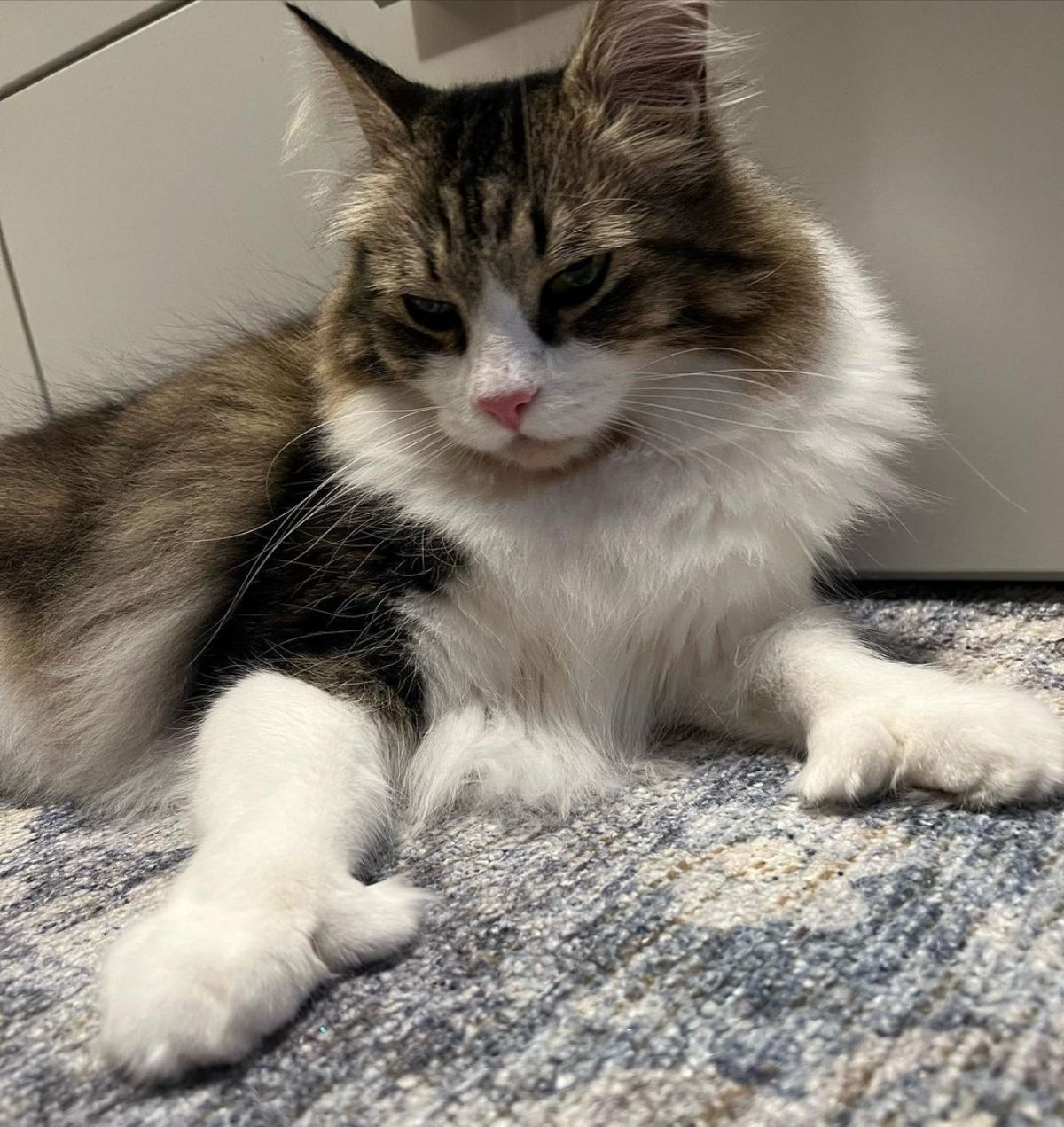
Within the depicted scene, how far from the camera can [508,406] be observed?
0.90 meters

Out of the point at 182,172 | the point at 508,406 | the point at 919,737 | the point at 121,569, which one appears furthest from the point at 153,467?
the point at 919,737

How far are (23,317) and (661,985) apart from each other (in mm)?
2120

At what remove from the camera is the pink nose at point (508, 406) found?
0.89 m

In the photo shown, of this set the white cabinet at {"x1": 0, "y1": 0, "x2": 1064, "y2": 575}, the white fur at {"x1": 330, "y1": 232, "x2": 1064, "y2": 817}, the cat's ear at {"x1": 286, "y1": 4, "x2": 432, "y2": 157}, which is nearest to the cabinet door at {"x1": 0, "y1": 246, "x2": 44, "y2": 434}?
the white cabinet at {"x1": 0, "y1": 0, "x2": 1064, "y2": 575}

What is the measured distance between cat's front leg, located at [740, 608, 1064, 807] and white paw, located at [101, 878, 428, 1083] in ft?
1.40

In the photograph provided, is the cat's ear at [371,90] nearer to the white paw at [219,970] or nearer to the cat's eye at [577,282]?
the cat's eye at [577,282]

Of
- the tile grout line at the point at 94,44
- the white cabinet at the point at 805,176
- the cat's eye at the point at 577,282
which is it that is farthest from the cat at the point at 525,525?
the tile grout line at the point at 94,44

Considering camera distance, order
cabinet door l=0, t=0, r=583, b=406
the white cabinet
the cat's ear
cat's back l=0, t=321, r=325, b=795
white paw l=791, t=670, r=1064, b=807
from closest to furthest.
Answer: white paw l=791, t=670, r=1064, b=807, the cat's ear, cat's back l=0, t=321, r=325, b=795, the white cabinet, cabinet door l=0, t=0, r=583, b=406

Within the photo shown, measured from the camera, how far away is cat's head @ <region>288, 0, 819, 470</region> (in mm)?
923

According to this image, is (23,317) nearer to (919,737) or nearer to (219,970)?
(219,970)

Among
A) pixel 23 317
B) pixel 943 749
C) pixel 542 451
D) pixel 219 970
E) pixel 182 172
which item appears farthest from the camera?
pixel 23 317

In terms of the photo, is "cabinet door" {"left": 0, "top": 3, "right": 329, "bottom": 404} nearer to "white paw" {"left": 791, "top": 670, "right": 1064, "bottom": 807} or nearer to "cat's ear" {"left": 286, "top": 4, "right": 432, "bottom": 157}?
"cat's ear" {"left": 286, "top": 4, "right": 432, "bottom": 157}

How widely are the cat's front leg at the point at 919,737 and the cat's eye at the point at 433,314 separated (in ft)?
1.78

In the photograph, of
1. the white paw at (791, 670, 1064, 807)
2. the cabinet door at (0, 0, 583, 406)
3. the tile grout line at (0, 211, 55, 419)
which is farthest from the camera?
Result: the tile grout line at (0, 211, 55, 419)
